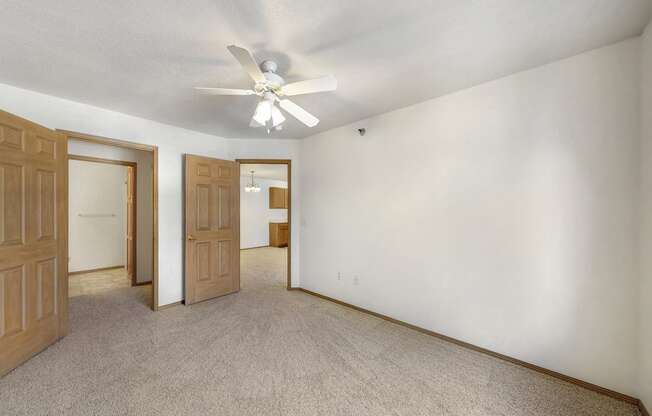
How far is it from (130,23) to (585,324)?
11.8 ft

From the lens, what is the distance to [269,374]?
6.88ft

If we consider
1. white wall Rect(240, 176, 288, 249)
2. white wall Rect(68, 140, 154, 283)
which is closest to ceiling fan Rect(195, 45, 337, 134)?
white wall Rect(68, 140, 154, 283)

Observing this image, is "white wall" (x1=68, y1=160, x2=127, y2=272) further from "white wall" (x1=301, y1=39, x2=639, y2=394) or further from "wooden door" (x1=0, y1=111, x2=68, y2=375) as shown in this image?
"white wall" (x1=301, y1=39, x2=639, y2=394)

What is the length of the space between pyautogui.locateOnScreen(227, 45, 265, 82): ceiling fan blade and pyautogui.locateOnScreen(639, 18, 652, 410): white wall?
2.38m

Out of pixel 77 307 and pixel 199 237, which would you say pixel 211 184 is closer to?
pixel 199 237

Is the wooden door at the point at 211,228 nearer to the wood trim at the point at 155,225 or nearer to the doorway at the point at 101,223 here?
the wood trim at the point at 155,225

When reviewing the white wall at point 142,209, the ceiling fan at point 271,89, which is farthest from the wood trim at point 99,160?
the ceiling fan at point 271,89

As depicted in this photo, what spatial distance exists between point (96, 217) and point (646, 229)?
747 cm

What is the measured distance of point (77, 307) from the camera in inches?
136

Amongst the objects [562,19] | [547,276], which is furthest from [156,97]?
[547,276]

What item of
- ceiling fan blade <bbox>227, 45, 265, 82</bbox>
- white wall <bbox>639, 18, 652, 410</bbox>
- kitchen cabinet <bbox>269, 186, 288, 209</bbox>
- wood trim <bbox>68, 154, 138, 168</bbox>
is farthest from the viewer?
kitchen cabinet <bbox>269, 186, 288, 209</bbox>

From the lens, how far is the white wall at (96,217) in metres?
5.09

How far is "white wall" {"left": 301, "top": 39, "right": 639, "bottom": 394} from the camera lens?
185 centimetres

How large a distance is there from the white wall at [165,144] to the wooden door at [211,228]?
0.67 feet
